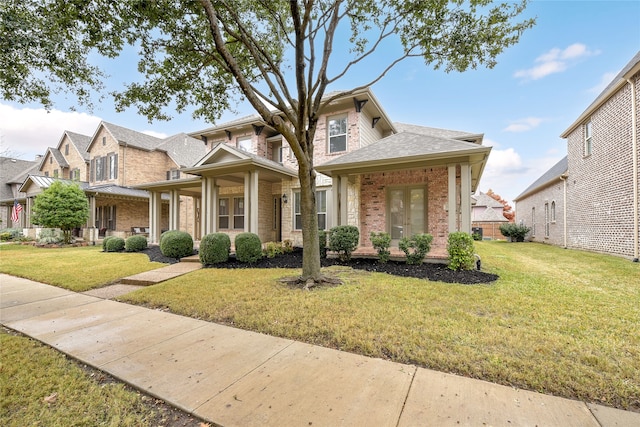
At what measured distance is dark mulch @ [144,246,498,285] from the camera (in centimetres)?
659

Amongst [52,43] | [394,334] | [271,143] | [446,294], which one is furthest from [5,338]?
[271,143]

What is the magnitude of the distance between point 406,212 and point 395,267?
309cm

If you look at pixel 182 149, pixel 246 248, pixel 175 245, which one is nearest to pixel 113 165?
pixel 182 149

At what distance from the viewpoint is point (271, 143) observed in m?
13.8

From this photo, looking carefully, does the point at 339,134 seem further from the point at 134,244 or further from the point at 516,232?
the point at 516,232

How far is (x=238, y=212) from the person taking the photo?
1410 cm

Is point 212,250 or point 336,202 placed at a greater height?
point 336,202

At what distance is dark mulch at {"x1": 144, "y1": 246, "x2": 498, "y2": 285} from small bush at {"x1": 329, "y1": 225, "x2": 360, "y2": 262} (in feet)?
1.63

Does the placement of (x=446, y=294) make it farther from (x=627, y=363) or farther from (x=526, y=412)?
(x=526, y=412)

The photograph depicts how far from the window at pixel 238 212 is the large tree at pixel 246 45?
21.6 ft

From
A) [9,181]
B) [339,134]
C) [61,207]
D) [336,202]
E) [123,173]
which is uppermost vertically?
[9,181]

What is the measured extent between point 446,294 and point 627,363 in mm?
2594

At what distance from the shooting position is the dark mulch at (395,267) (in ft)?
21.6

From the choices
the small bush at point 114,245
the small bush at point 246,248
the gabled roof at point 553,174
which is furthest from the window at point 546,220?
the small bush at point 114,245
